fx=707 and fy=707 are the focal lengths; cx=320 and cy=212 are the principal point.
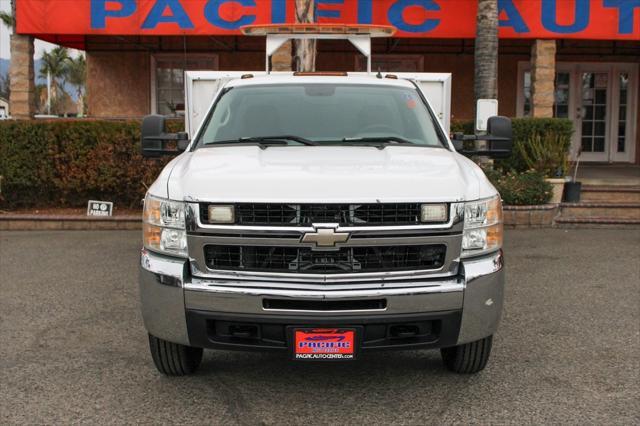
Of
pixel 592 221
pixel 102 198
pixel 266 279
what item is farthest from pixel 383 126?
pixel 102 198

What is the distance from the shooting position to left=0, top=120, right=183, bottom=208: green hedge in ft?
37.0

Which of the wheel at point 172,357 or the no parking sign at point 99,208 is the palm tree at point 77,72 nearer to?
Answer: the no parking sign at point 99,208

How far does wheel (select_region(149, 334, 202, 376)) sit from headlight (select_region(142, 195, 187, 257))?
2.08 feet

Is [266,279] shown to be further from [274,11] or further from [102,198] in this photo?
[274,11]

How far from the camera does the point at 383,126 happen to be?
497 centimetres

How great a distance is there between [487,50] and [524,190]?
103 inches

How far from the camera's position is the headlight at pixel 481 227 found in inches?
148

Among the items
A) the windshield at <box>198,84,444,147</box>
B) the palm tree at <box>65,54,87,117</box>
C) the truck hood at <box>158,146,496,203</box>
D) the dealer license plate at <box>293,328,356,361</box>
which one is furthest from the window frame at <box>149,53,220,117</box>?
the palm tree at <box>65,54,87,117</box>

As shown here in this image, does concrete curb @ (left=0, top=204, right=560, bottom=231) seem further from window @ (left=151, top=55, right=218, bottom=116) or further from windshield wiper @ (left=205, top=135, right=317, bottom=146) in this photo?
windshield wiper @ (left=205, top=135, right=317, bottom=146)

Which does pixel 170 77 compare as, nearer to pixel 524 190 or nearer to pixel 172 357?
pixel 524 190

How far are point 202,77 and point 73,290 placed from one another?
8.69 ft

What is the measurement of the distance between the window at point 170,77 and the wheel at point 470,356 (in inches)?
509

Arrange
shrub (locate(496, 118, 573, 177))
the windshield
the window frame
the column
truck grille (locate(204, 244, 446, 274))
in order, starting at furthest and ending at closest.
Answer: the window frame
the column
shrub (locate(496, 118, 573, 177))
the windshield
truck grille (locate(204, 244, 446, 274))

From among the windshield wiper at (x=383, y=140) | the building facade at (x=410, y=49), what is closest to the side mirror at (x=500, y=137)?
the windshield wiper at (x=383, y=140)
